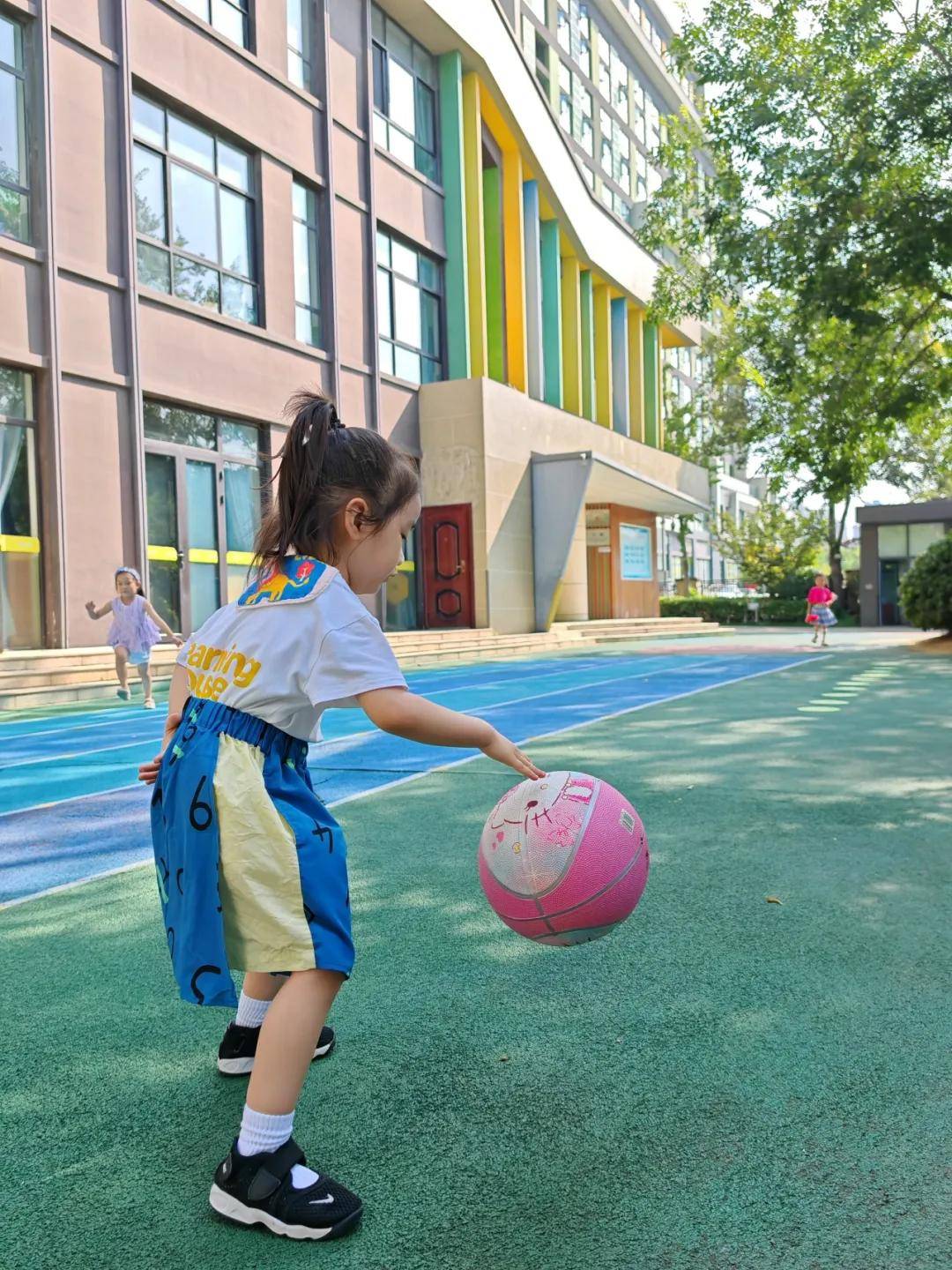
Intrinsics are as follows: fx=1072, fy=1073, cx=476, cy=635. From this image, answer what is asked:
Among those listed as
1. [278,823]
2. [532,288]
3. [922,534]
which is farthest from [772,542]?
[278,823]

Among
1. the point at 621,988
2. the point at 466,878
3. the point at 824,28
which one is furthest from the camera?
the point at 824,28

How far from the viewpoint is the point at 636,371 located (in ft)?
130

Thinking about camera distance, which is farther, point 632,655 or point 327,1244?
point 632,655

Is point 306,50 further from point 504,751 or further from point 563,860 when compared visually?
point 504,751

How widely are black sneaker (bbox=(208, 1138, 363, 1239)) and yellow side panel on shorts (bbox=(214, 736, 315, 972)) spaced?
39cm

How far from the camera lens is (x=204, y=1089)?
109 inches

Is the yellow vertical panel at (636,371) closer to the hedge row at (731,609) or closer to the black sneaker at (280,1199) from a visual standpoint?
the hedge row at (731,609)

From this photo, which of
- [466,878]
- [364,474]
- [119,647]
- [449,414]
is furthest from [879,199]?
[364,474]

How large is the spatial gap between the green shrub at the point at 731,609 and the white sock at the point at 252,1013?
1788 inches

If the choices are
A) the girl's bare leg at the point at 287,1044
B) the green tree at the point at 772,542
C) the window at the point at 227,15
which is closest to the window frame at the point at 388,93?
the window at the point at 227,15

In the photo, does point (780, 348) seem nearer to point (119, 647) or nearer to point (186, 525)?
point (186, 525)

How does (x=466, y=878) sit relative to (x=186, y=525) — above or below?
below

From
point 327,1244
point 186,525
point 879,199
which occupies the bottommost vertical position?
point 327,1244

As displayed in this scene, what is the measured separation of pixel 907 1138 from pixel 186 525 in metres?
17.0
